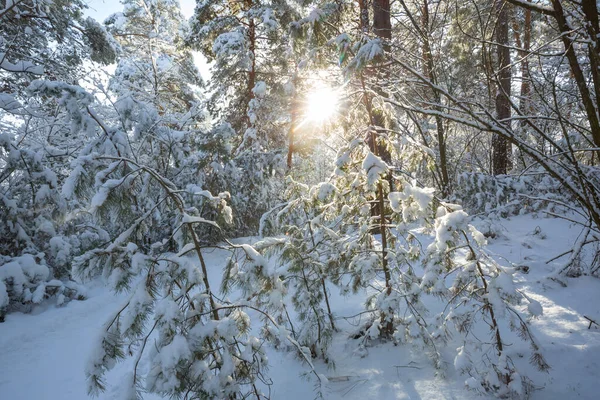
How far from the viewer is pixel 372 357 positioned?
3.18 metres

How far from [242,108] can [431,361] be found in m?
9.81

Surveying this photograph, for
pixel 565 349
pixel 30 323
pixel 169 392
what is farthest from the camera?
pixel 30 323

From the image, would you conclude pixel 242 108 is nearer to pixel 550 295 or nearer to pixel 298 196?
pixel 298 196

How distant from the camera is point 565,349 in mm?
2725

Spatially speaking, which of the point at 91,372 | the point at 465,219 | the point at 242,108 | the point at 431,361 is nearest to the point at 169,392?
the point at 91,372

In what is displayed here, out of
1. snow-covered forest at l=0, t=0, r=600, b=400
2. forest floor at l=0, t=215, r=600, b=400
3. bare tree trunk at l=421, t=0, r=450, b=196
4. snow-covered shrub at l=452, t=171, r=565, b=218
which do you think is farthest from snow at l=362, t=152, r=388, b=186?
snow-covered shrub at l=452, t=171, r=565, b=218

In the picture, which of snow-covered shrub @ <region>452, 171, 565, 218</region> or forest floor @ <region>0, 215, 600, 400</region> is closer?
forest floor @ <region>0, 215, 600, 400</region>

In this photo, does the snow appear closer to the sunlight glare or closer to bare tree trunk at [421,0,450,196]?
the sunlight glare

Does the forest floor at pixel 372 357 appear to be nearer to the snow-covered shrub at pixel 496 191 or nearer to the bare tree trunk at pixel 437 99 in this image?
the snow-covered shrub at pixel 496 191

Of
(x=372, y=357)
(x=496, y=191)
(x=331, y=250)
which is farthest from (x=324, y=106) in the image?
(x=496, y=191)

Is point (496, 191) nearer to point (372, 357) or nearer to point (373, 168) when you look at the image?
point (372, 357)

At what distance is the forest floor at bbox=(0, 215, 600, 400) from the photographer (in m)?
2.57

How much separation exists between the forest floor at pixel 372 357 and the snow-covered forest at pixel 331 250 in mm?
23

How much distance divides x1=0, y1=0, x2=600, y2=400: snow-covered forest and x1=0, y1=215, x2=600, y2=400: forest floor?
0.08 feet
